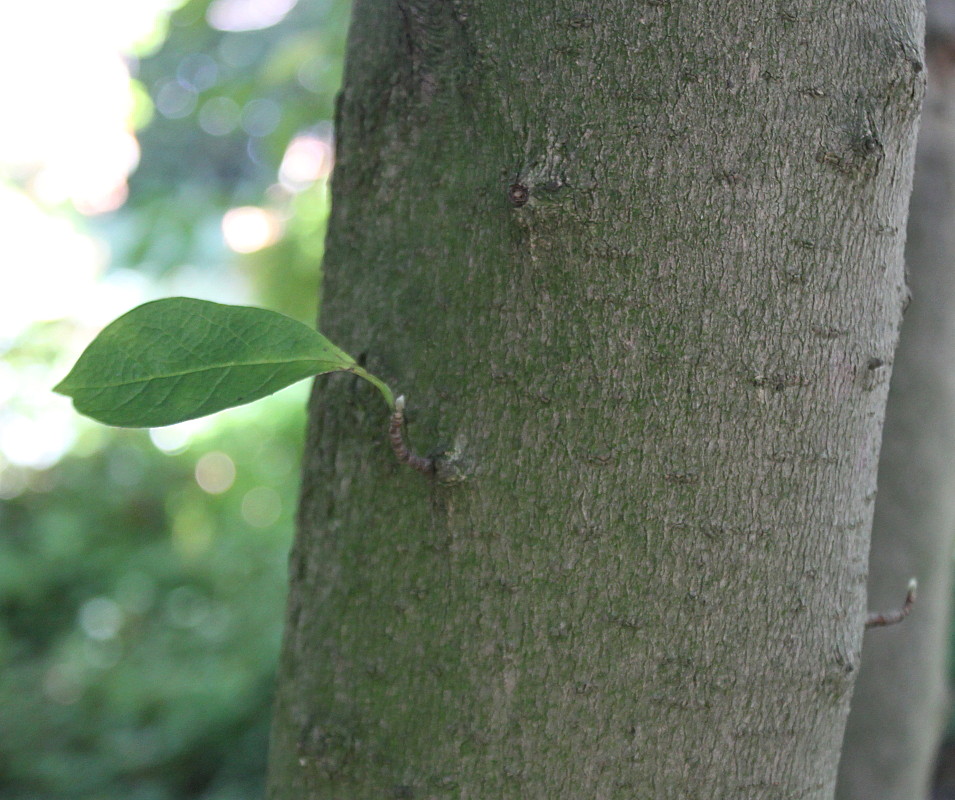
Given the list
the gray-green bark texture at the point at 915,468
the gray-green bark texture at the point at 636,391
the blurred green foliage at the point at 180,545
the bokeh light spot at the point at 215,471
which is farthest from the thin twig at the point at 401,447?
the bokeh light spot at the point at 215,471

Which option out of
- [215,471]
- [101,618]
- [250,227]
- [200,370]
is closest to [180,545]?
[101,618]

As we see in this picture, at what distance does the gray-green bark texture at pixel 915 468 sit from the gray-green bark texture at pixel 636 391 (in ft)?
1.41

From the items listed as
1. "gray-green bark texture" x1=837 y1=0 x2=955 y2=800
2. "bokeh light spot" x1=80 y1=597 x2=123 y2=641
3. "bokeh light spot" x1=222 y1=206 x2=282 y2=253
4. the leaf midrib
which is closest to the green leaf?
the leaf midrib

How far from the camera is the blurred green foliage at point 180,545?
1.90 meters

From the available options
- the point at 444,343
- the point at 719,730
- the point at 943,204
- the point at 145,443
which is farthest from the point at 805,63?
the point at 145,443

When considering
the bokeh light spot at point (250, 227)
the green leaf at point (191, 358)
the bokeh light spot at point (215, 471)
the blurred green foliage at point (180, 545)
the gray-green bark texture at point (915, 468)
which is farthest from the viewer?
the bokeh light spot at point (215, 471)

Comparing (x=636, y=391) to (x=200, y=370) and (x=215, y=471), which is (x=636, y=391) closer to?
(x=200, y=370)

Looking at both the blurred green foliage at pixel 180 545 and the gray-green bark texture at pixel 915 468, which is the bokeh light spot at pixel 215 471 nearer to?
the blurred green foliage at pixel 180 545

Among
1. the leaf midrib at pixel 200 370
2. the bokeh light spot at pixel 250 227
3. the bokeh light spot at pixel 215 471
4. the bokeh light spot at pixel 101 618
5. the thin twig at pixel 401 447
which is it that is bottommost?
the bokeh light spot at pixel 101 618

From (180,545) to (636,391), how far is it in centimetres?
299

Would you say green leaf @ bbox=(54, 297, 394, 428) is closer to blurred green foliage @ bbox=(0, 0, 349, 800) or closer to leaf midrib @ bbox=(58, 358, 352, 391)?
leaf midrib @ bbox=(58, 358, 352, 391)

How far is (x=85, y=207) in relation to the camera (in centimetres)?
328

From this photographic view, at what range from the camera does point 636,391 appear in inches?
17.7

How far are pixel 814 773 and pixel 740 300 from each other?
29 centimetres
